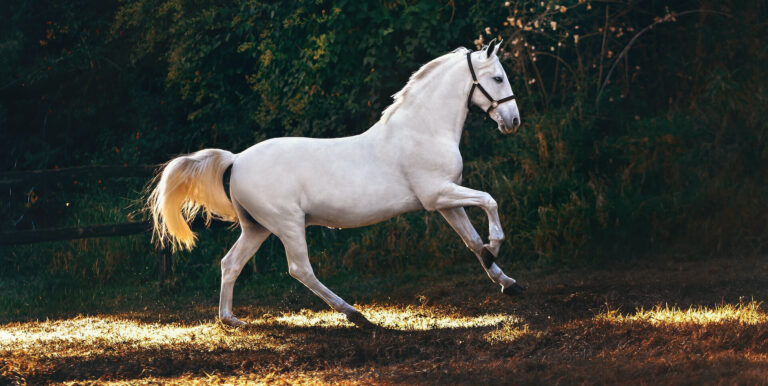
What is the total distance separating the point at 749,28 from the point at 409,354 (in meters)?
7.64

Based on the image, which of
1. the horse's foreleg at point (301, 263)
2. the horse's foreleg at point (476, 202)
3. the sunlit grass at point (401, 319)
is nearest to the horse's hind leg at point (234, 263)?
the sunlit grass at point (401, 319)

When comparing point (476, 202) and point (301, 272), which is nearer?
point (476, 202)

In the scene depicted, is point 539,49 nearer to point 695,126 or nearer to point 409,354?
point 695,126

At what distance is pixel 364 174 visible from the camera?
6293mm

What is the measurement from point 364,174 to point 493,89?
1.24m

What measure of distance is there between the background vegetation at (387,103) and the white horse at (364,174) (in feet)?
8.51

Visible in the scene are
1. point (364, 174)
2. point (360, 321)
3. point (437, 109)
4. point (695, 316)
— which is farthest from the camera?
point (437, 109)

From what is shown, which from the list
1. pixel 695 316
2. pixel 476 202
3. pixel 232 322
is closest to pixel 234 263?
pixel 232 322

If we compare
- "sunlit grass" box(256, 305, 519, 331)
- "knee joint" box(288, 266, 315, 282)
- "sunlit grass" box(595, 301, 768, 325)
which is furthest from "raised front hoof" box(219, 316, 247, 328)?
"sunlit grass" box(595, 301, 768, 325)

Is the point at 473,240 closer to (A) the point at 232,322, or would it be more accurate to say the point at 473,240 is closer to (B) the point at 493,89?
(B) the point at 493,89

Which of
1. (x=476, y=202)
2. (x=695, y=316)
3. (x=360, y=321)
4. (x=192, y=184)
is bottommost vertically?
(x=360, y=321)

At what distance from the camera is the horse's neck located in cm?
641

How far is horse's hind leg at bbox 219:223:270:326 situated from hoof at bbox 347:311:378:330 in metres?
0.95

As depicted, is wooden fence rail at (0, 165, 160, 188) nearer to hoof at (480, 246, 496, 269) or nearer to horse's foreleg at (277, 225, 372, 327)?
horse's foreleg at (277, 225, 372, 327)
